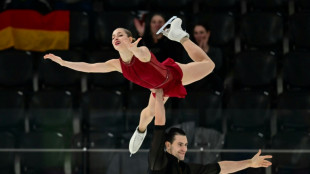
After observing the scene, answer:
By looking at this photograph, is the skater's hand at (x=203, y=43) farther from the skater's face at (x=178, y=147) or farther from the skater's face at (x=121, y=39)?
the skater's face at (x=121, y=39)

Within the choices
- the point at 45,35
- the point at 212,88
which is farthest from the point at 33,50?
the point at 212,88

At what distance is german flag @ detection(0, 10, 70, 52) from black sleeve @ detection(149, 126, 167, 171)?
3681 millimetres

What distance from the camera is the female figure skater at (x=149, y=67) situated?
5863mm

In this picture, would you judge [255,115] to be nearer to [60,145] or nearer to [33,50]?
[60,145]

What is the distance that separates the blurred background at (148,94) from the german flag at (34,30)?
4 centimetres

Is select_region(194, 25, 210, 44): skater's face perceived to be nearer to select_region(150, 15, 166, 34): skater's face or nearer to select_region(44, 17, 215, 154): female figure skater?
select_region(150, 15, 166, 34): skater's face

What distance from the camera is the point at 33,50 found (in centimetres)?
952

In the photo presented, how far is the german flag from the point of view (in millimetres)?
9438

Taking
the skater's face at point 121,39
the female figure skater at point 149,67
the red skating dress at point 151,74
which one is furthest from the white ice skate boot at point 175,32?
the skater's face at point 121,39

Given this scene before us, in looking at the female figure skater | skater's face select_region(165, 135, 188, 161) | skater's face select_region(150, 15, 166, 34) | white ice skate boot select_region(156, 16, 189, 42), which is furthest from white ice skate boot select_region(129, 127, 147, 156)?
skater's face select_region(150, 15, 166, 34)

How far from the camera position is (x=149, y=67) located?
19.8 feet

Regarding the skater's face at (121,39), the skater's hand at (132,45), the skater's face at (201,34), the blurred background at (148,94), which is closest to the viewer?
the skater's hand at (132,45)

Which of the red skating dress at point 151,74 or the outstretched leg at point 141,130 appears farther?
the outstretched leg at point 141,130

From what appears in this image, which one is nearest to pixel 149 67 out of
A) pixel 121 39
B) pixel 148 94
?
pixel 121 39
